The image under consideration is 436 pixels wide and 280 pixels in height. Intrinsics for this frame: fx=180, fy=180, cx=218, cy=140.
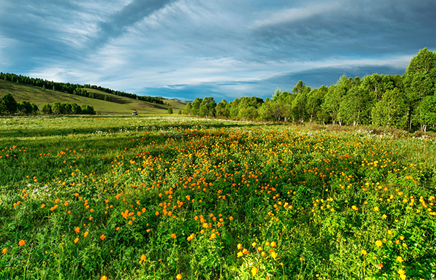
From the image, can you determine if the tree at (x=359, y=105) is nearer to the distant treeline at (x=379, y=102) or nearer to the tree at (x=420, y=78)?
the distant treeline at (x=379, y=102)

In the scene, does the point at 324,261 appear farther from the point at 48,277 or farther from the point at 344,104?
the point at 344,104

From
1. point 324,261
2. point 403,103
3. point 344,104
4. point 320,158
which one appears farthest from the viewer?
point 344,104

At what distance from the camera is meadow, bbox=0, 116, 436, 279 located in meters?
2.91

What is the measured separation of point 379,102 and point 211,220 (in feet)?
122

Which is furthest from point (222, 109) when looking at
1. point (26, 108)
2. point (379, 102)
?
point (26, 108)

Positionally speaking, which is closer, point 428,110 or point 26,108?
point 428,110

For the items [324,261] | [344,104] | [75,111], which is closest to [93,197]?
[324,261]

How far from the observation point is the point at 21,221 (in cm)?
408

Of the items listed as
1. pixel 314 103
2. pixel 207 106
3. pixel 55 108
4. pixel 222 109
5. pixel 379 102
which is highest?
pixel 207 106

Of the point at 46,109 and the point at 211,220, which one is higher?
the point at 46,109

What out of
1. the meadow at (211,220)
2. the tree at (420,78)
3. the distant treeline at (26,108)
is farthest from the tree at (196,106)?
the meadow at (211,220)

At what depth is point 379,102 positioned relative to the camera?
2914cm

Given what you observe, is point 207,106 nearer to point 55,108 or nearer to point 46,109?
point 55,108

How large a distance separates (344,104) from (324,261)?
42438mm
